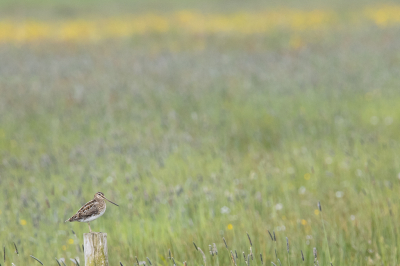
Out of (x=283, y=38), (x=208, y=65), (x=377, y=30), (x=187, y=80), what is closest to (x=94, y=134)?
(x=187, y=80)

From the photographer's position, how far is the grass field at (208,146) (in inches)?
151

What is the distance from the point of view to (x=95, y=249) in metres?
2.57

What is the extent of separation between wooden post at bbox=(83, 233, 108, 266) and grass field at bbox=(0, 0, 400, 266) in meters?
0.76

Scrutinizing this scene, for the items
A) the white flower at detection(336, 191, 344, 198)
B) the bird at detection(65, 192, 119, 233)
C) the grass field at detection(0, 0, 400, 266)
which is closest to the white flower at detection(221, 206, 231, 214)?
the grass field at detection(0, 0, 400, 266)

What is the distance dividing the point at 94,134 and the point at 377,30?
38.2ft

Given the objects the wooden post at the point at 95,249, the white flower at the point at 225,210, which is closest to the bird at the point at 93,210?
the wooden post at the point at 95,249

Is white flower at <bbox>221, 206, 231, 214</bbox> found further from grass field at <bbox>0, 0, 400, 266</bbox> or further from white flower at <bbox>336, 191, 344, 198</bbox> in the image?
white flower at <bbox>336, 191, 344, 198</bbox>

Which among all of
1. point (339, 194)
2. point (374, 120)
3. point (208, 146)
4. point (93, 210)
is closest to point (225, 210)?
point (339, 194)

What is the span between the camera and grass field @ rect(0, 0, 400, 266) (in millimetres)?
3832

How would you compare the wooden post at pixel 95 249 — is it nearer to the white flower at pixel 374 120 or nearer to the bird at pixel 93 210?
the bird at pixel 93 210

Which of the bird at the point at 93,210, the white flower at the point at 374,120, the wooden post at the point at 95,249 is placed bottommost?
the wooden post at the point at 95,249

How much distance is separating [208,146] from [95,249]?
3.96 metres

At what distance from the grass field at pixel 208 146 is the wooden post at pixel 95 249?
0.76 metres

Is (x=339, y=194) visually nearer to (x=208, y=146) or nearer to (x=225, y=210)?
(x=225, y=210)
